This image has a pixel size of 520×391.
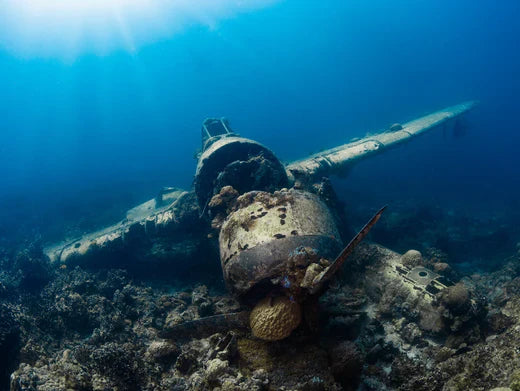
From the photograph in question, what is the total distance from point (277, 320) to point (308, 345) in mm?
582

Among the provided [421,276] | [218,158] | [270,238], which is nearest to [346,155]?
[218,158]

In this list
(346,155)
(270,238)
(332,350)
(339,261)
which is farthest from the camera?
(346,155)

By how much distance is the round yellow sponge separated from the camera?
11.9ft

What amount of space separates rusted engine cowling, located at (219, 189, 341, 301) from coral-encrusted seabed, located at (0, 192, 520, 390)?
77 centimetres

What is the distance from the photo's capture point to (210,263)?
9.32 metres

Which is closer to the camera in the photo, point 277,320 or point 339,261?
point 339,261

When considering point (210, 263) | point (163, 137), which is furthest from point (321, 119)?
point (210, 263)

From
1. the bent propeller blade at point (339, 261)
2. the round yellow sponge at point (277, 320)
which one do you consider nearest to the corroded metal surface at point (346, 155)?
the round yellow sponge at point (277, 320)

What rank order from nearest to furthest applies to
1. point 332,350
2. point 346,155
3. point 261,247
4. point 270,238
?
point 332,350
point 261,247
point 270,238
point 346,155

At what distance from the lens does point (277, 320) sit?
367cm

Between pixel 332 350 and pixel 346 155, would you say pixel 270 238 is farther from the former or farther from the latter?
pixel 346 155

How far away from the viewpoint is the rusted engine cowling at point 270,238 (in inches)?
168

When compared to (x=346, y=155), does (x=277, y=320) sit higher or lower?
lower

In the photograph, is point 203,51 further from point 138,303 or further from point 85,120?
point 138,303
